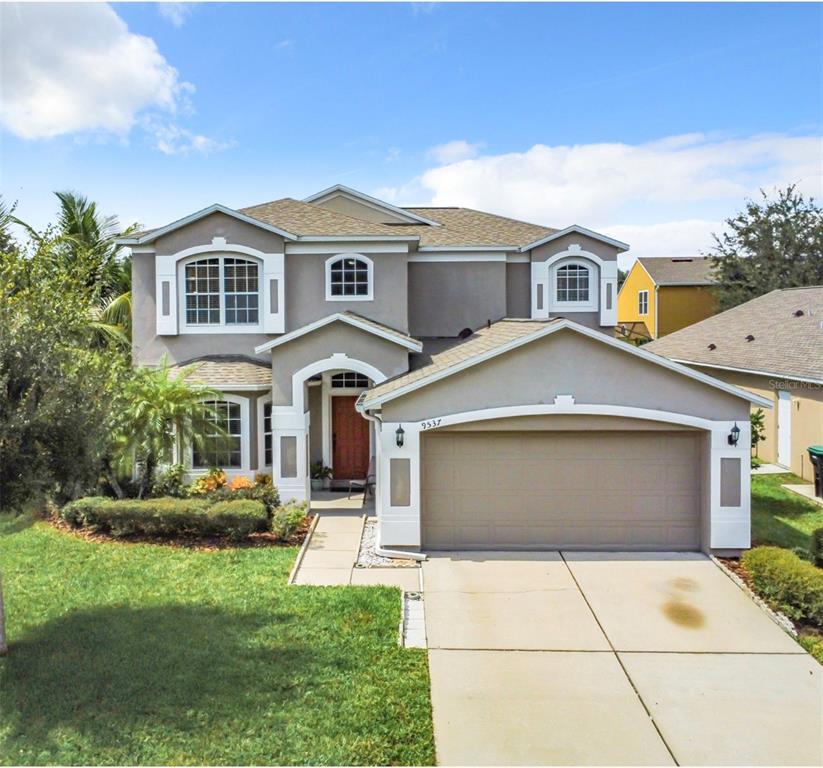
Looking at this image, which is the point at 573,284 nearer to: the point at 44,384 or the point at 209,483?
the point at 209,483

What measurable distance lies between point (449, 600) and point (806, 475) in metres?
12.7

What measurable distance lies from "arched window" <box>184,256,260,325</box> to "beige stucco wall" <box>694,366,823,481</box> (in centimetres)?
1256

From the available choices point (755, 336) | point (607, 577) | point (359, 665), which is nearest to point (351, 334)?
point (607, 577)

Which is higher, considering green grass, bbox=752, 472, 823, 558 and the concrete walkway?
green grass, bbox=752, 472, 823, 558

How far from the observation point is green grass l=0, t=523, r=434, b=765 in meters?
5.57

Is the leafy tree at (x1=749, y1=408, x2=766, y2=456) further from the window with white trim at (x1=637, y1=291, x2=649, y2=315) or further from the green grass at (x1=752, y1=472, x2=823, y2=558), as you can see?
the window with white trim at (x1=637, y1=291, x2=649, y2=315)

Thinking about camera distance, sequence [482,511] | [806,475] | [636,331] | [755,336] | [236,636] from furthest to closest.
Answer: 1. [636,331]
2. [755,336]
3. [806,475]
4. [482,511]
5. [236,636]

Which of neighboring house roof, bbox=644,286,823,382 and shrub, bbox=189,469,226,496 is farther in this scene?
neighboring house roof, bbox=644,286,823,382

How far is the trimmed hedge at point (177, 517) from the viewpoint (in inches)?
457

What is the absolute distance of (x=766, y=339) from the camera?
22.1 meters

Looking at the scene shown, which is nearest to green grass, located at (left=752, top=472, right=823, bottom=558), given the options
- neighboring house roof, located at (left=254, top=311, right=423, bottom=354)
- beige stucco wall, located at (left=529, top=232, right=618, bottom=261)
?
beige stucco wall, located at (left=529, top=232, right=618, bottom=261)

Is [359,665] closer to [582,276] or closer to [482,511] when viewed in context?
[482,511]

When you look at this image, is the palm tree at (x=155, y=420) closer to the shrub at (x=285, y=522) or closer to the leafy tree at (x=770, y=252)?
the shrub at (x=285, y=522)

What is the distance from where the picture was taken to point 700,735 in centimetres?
593
